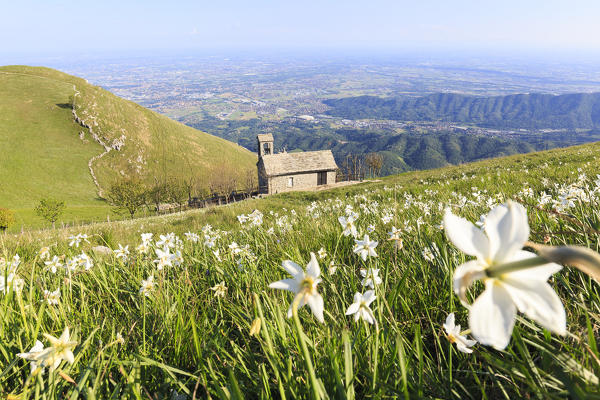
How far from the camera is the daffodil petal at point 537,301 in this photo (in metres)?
0.58

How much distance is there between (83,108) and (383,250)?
130m

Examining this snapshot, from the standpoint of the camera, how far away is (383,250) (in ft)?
11.1

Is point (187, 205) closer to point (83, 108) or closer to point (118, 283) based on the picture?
point (83, 108)

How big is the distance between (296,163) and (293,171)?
219cm

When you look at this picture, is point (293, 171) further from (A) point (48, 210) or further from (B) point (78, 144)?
(B) point (78, 144)

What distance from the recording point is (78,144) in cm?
9594

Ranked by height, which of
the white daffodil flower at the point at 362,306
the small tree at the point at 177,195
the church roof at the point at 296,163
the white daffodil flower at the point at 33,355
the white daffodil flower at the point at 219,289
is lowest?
the small tree at the point at 177,195

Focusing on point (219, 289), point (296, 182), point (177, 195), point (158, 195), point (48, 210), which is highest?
point (219, 289)

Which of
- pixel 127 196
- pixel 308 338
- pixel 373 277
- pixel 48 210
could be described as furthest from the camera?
pixel 127 196

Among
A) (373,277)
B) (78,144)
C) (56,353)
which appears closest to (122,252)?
(56,353)

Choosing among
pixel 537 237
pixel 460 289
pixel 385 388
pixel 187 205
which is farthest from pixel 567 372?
pixel 187 205

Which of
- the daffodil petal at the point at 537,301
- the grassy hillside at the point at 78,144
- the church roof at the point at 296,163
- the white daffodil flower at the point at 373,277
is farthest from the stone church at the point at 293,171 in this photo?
the daffodil petal at the point at 537,301

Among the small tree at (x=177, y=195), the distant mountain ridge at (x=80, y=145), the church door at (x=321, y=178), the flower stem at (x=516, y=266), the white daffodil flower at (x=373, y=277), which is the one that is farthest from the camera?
the distant mountain ridge at (x=80, y=145)

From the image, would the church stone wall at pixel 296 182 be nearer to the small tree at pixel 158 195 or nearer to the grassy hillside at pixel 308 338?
the small tree at pixel 158 195
